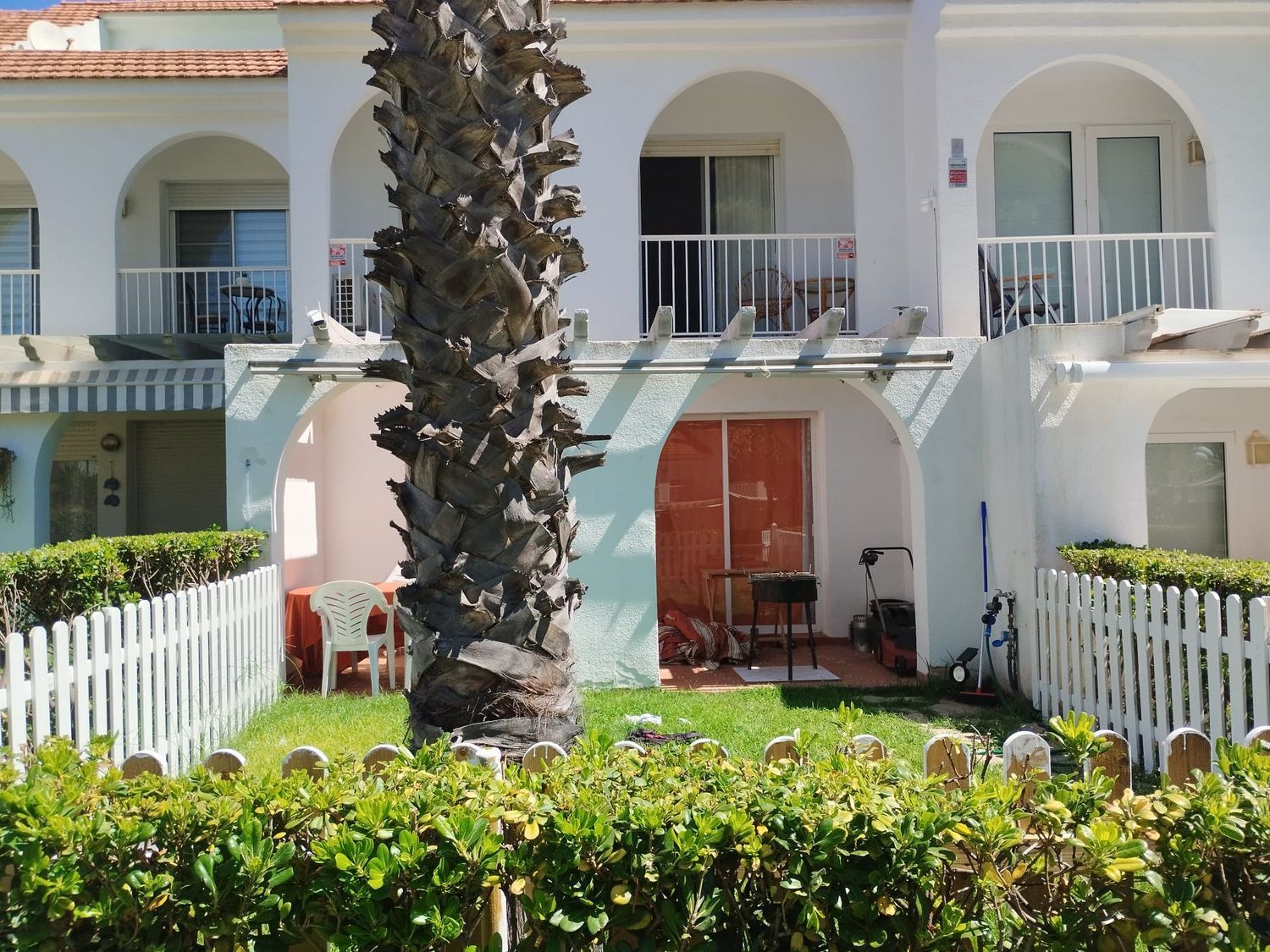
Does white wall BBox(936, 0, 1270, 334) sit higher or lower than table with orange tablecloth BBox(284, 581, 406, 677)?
higher

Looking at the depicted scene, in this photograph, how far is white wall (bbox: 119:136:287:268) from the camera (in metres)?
16.9

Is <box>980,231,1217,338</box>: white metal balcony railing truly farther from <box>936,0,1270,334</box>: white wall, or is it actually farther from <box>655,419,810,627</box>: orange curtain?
<box>655,419,810,627</box>: orange curtain

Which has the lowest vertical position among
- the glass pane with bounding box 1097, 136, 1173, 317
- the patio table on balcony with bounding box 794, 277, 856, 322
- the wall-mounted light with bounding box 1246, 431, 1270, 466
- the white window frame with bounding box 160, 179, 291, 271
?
the wall-mounted light with bounding box 1246, 431, 1270, 466

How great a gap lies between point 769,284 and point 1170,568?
26.1ft

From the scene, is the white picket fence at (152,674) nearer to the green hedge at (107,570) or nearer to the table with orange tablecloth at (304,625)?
the green hedge at (107,570)

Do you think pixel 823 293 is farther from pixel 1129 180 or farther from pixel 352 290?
pixel 352 290

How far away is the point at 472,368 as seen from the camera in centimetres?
434

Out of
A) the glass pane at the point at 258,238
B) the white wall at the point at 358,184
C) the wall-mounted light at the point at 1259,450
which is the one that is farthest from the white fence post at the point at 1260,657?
the glass pane at the point at 258,238

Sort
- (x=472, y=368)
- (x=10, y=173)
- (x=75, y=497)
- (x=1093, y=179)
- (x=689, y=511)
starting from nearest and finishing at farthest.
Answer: (x=472, y=368)
(x=1093, y=179)
(x=689, y=511)
(x=10, y=173)
(x=75, y=497)

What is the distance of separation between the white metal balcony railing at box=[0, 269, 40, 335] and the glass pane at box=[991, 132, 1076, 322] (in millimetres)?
15728

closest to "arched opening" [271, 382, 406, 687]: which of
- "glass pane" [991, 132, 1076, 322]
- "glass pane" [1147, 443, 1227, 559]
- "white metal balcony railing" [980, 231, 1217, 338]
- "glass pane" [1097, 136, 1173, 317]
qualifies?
"white metal balcony railing" [980, 231, 1217, 338]

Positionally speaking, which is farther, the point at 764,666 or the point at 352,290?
the point at 352,290

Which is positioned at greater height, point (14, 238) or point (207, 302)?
point (14, 238)

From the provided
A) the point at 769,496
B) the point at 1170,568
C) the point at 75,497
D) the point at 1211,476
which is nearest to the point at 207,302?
the point at 75,497
